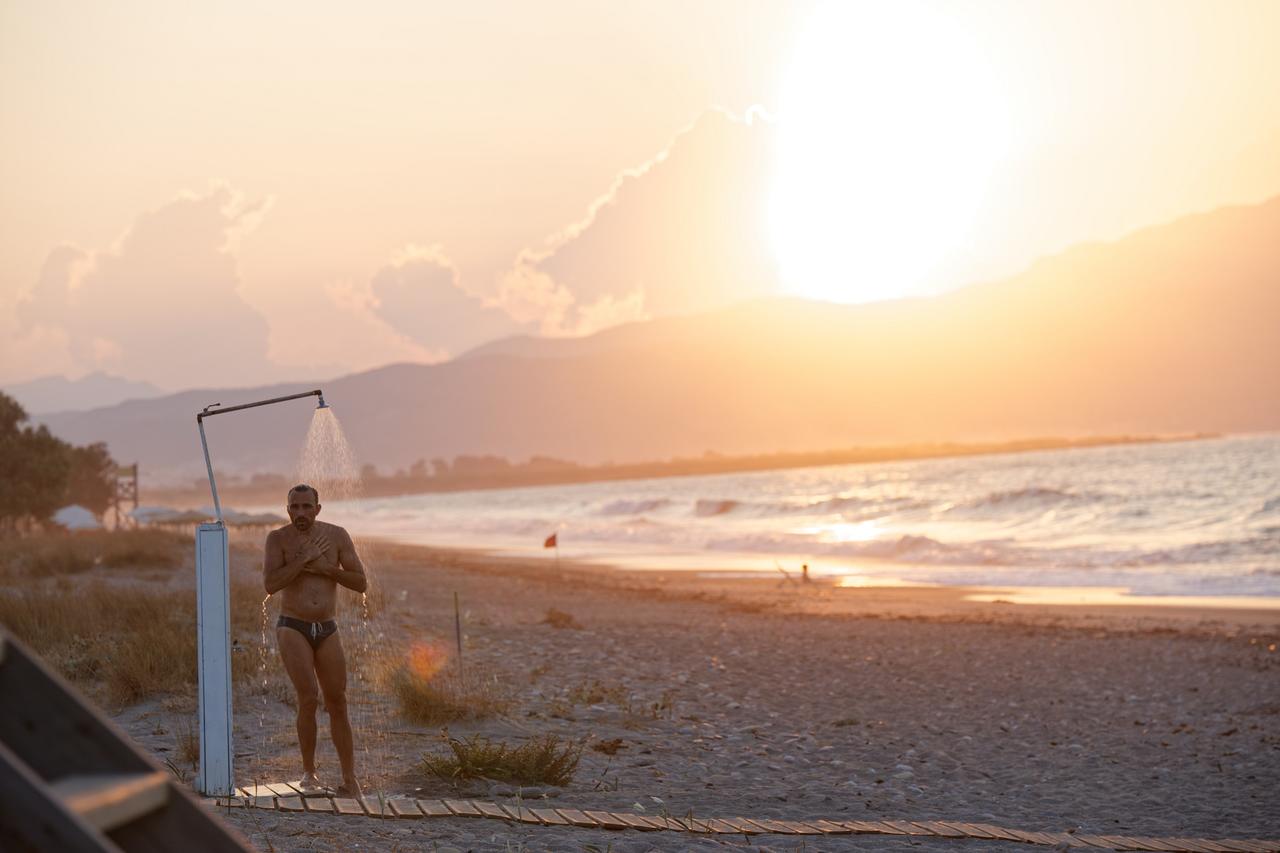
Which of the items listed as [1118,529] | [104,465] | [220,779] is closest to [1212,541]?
[1118,529]

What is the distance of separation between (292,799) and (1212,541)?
33.3 metres

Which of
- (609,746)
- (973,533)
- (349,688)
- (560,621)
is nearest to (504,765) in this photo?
(609,746)

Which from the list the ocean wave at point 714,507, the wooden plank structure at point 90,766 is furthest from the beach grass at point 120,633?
the ocean wave at point 714,507

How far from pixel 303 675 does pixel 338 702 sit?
325mm

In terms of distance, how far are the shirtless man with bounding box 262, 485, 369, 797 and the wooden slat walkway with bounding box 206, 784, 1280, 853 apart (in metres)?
0.40

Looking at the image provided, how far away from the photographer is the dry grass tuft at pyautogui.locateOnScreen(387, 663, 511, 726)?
1045 centimetres

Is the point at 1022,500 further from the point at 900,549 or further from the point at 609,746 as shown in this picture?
the point at 609,746

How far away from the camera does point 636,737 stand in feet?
34.4

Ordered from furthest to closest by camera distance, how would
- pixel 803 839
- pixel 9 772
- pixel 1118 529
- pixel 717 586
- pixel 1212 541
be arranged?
1. pixel 1118 529
2. pixel 1212 541
3. pixel 717 586
4. pixel 803 839
5. pixel 9 772

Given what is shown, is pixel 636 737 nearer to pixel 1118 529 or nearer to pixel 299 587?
pixel 299 587

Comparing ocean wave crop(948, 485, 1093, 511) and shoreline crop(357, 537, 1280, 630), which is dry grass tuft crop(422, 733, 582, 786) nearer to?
shoreline crop(357, 537, 1280, 630)

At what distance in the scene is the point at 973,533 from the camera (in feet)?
149

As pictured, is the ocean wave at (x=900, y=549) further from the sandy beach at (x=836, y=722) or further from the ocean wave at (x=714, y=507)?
the ocean wave at (x=714, y=507)

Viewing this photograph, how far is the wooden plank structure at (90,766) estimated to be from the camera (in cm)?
215
